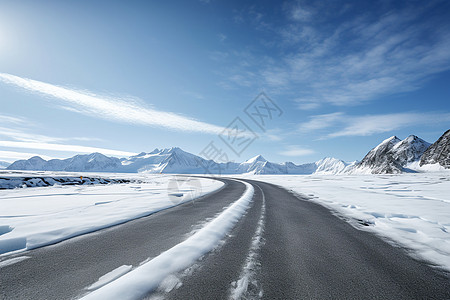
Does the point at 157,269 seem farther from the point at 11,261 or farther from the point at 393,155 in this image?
the point at 393,155

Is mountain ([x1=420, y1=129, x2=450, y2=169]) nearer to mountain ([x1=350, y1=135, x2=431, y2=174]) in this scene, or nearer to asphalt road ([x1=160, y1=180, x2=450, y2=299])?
mountain ([x1=350, y1=135, x2=431, y2=174])

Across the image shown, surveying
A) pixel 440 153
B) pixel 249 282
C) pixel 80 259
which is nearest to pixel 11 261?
pixel 80 259

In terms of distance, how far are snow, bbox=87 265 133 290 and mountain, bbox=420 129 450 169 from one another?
120 metres

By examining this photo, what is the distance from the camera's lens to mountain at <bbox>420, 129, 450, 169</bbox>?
84706 millimetres

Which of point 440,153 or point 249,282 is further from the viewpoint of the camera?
point 440,153

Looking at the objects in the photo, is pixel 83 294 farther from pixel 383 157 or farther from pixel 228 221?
pixel 383 157

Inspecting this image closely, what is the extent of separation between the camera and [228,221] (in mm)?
5672

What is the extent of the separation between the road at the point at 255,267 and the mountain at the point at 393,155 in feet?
450

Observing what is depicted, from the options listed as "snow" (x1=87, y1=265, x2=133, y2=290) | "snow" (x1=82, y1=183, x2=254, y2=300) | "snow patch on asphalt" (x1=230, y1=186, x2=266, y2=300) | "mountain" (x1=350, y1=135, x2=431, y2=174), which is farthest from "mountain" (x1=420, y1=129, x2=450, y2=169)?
"snow" (x1=87, y1=265, x2=133, y2=290)

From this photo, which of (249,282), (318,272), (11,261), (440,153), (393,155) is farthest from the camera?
(393,155)

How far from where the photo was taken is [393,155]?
431 feet

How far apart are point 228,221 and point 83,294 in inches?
157

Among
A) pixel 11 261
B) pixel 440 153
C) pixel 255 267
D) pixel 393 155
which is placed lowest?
pixel 11 261

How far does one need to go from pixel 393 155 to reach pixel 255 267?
564 ft
